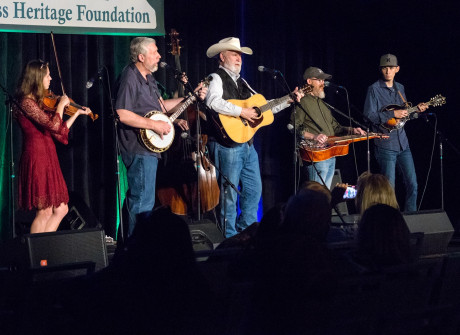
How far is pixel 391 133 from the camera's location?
7570 millimetres

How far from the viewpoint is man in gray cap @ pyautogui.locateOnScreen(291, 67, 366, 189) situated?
742 centimetres

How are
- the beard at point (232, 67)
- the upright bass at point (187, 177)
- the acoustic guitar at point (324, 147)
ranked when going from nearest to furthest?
the upright bass at point (187, 177) → the beard at point (232, 67) → the acoustic guitar at point (324, 147)

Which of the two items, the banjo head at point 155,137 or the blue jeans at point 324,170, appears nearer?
the banjo head at point 155,137

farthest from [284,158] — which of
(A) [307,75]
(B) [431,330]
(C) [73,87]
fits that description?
(B) [431,330]

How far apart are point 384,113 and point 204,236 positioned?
3.20m

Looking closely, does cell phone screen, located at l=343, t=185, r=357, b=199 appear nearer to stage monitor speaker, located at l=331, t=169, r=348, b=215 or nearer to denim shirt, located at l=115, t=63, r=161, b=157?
stage monitor speaker, located at l=331, t=169, r=348, b=215

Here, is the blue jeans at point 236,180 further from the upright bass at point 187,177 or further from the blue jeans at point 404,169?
the blue jeans at point 404,169

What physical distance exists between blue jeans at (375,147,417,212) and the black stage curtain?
1.17m

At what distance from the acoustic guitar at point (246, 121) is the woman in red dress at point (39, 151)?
150cm

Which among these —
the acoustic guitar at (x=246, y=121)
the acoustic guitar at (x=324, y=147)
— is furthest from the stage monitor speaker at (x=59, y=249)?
the acoustic guitar at (x=324, y=147)

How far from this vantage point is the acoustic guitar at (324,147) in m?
7.39

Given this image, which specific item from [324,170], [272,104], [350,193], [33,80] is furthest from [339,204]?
[33,80]

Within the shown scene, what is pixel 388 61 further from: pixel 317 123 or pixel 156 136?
pixel 156 136

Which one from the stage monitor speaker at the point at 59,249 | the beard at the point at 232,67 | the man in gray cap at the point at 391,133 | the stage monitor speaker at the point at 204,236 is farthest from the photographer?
the man in gray cap at the point at 391,133
